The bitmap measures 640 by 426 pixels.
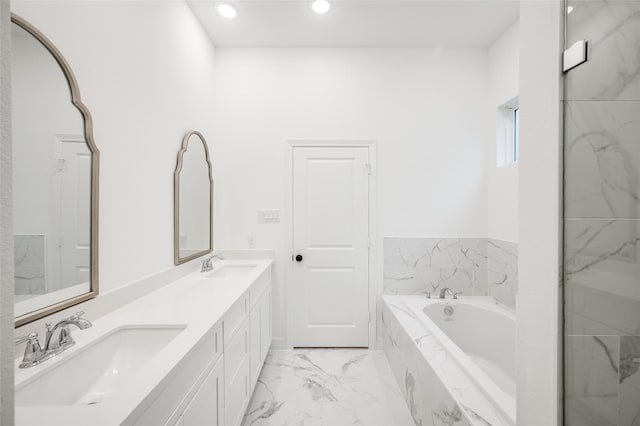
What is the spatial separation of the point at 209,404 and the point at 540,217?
1372 millimetres

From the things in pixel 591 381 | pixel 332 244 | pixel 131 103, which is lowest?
pixel 591 381

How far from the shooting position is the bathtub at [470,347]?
1.27 m

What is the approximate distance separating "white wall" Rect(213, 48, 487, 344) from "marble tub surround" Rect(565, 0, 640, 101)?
6.94 feet

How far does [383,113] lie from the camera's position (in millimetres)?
2844

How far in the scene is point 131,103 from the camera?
1.60m

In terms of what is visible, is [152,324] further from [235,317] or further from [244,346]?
[244,346]

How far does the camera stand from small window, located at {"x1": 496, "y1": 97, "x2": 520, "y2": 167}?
8.82ft

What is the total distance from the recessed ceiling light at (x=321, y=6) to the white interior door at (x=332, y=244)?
110cm

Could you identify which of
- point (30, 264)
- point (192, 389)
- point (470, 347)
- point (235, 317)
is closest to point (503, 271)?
point (470, 347)

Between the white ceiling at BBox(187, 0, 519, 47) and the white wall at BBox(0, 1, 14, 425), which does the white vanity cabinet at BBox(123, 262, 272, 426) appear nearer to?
the white wall at BBox(0, 1, 14, 425)

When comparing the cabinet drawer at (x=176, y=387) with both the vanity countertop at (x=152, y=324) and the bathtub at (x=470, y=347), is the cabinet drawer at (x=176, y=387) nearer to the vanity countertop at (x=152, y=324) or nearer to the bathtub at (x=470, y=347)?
the vanity countertop at (x=152, y=324)

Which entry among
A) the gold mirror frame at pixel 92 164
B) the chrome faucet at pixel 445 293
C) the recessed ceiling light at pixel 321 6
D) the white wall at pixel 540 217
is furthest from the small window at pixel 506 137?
the gold mirror frame at pixel 92 164

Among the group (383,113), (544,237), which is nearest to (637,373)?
(544,237)

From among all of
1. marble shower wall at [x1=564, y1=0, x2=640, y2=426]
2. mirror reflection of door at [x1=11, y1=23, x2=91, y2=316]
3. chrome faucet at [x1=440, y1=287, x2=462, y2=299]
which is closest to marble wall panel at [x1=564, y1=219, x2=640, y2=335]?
marble shower wall at [x1=564, y1=0, x2=640, y2=426]
